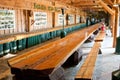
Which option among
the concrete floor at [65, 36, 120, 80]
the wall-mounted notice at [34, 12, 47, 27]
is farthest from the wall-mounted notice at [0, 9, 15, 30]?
the concrete floor at [65, 36, 120, 80]

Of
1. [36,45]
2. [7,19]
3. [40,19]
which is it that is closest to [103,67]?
[36,45]

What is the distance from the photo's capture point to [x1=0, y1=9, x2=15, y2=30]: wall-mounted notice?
649 centimetres

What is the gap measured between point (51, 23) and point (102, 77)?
622 centimetres

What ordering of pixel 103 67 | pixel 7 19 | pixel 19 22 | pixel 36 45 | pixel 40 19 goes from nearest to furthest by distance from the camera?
1. pixel 7 19
2. pixel 103 67
3. pixel 19 22
4. pixel 36 45
5. pixel 40 19

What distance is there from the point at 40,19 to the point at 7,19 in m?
3.09

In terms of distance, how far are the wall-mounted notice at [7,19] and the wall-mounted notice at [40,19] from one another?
83.3 inches

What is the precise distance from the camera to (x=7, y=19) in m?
6.86

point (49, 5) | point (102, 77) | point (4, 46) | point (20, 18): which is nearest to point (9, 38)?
point (4, 46)

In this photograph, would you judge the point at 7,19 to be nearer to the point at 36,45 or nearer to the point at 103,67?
the point at 36,45

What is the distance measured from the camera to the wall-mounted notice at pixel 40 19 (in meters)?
9.32

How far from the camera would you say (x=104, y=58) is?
8.59 m

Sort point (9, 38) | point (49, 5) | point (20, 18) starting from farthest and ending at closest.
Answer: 1. point (49, 5)
2. point (20, 18)
3. point (9, 38)

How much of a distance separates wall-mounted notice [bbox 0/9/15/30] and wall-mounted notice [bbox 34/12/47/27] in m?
2.12

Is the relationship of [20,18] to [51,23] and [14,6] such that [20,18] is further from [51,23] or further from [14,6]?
[51,23]
